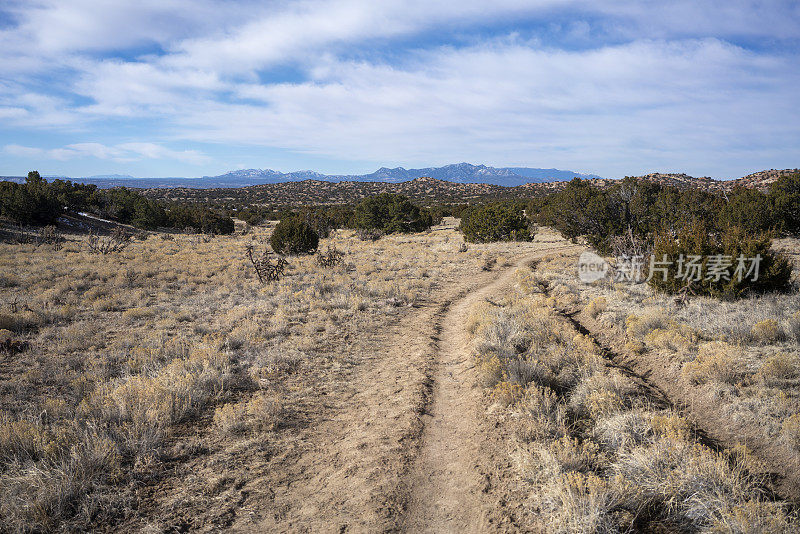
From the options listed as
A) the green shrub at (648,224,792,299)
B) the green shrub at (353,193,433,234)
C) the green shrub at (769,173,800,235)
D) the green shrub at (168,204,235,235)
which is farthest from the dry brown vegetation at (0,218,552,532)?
the green shrub at (168,204,235,235)

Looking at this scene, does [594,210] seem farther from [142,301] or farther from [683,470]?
[142,301]

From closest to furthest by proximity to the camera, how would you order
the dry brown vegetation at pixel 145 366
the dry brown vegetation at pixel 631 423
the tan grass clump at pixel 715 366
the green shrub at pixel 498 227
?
the dry brown vegetation at pixel 631 423 → the dry brown vegetation at pixel 145 366 → the tan grass clump at pixel 715 366 → the green shrub at pixel 498 227

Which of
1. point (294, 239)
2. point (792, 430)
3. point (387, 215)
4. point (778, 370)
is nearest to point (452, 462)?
point (792, 430)

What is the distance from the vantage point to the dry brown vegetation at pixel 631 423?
12.1 feet

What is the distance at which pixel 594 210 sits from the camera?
2342cm

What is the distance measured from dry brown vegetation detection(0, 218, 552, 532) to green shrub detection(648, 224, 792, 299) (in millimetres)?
8233

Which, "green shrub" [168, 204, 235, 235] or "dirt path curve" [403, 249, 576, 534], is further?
"green shrub" [168, 204, 235, 235]

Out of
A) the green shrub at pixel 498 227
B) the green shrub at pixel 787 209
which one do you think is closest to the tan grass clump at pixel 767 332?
the green shrub at pixel 787 209

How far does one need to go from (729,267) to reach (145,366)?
14570mm

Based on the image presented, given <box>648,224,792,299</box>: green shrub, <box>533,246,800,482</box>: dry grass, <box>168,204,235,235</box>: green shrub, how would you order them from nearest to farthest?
<box>533,246,800,482</box>: dry grass, <box>648,224,792,299</box>: green shrub, <box>168,204,235,235</box>: green shrub

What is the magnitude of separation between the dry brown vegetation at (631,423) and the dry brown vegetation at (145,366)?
3.58 meters

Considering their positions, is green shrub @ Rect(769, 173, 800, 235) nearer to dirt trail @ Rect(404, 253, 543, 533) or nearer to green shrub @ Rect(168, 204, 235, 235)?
dirt trail @ Rect(404, 253, 543, 533)

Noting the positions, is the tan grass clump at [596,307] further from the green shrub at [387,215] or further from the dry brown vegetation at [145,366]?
the green shrub at [387,215]

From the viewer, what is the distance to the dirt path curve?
3902 millimetres
